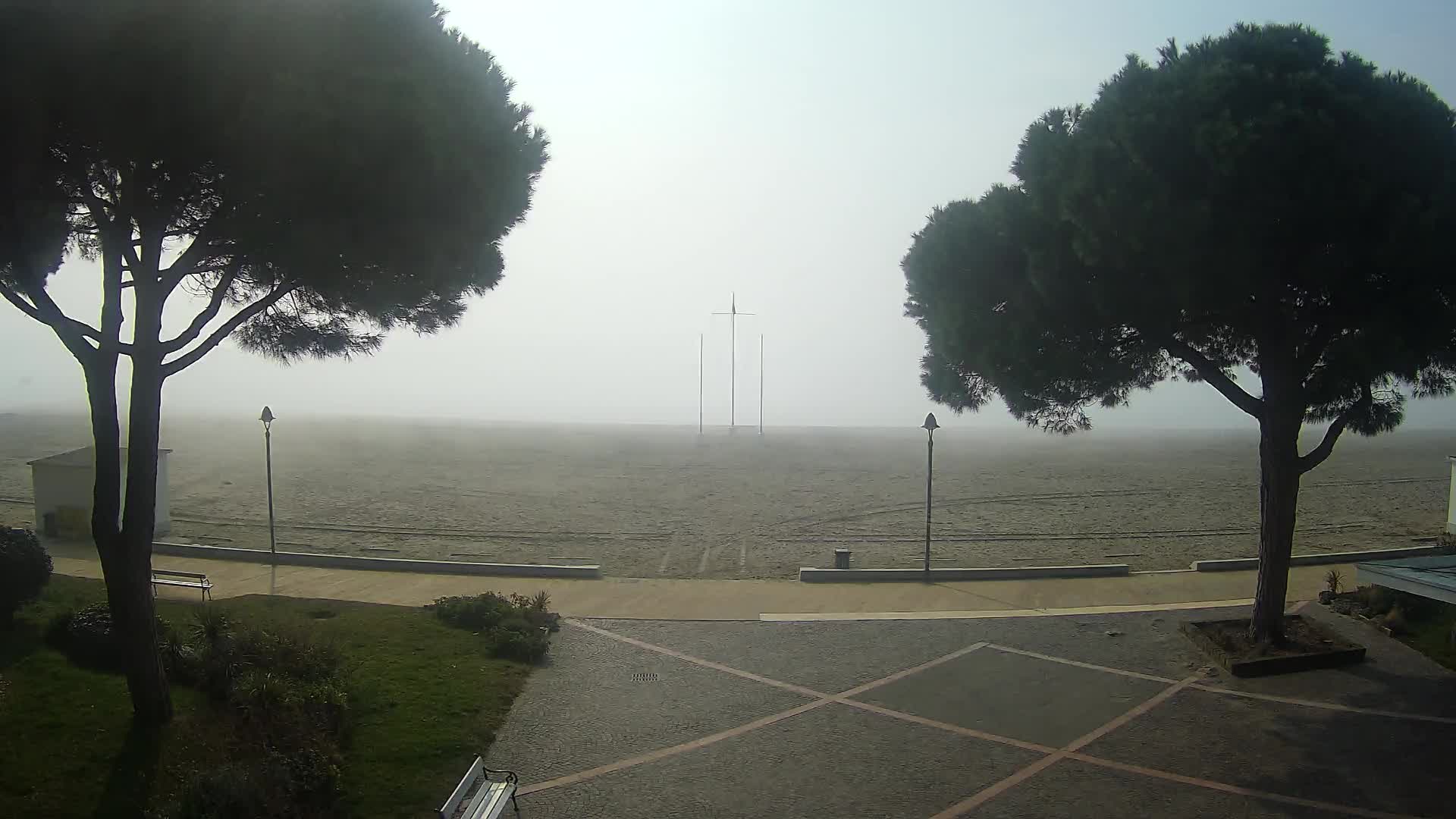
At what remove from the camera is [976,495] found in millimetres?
37594

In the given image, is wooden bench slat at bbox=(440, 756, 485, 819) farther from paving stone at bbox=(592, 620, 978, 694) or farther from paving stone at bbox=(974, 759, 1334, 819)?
paving stone at bbox=(592, 620, 978, 694)

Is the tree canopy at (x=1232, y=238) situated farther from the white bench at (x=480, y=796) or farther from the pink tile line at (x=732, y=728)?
the white bench at (x=480, y=796)

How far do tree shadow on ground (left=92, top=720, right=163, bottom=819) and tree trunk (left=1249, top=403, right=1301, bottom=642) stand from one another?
14.2 meters

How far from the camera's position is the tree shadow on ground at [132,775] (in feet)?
22.8

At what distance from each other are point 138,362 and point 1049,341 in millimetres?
11678

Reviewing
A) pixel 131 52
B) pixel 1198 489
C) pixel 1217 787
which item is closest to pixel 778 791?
pixel 1217 787

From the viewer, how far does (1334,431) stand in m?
12.4

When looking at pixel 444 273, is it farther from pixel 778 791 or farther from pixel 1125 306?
pixel 1125 306

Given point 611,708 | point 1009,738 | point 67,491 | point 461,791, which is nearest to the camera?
point 461,791

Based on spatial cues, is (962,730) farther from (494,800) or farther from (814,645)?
(494,800)

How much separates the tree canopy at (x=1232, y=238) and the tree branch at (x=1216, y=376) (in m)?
0.04

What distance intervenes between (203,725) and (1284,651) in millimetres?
14169

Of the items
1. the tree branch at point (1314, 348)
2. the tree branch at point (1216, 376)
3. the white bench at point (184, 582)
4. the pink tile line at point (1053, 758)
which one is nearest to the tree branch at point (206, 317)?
the white bench at point (184, 582)

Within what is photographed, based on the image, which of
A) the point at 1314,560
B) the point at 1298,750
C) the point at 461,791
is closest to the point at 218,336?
the point at 461,791
